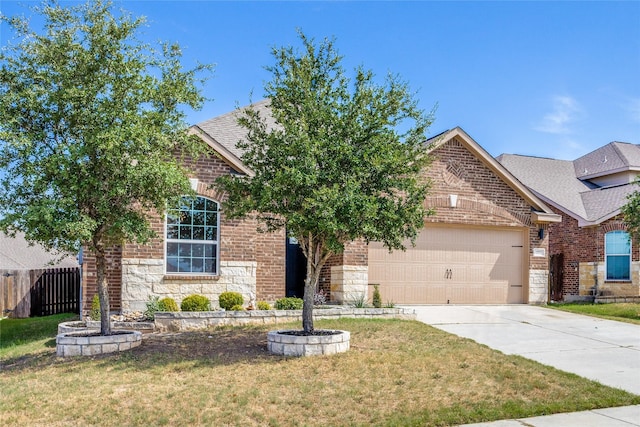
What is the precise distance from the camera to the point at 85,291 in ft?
45.4

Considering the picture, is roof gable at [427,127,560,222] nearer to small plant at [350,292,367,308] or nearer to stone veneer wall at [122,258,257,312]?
small plant at [350,292,367,308]

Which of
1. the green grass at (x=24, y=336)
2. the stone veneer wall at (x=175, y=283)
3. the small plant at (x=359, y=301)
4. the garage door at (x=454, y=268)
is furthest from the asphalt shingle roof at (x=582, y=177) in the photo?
the green grass at (x=24, y=336)

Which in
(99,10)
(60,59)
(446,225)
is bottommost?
(446,225)

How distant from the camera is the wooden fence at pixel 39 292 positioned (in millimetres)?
19766

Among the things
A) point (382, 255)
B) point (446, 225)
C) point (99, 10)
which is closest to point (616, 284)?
point (446, 225)

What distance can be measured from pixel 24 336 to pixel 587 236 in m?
18.8

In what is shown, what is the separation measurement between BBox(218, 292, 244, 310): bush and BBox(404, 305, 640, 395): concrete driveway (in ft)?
14.6

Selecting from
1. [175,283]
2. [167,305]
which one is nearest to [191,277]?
[175,283]

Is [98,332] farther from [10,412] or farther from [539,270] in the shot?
[539,270]

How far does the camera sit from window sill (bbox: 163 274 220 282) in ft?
46.8

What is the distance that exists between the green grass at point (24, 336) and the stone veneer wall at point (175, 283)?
6.55ft

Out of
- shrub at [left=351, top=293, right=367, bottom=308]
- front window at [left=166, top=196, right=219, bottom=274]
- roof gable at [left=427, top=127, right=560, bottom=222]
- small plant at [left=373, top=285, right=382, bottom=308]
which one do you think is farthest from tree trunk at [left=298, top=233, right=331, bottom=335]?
roof gable at [left=427, top=127, right=560, bottom=222]

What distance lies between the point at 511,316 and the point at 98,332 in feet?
33.3

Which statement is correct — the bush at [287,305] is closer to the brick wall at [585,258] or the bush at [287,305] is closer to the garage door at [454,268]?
the garage door at [454,268]
